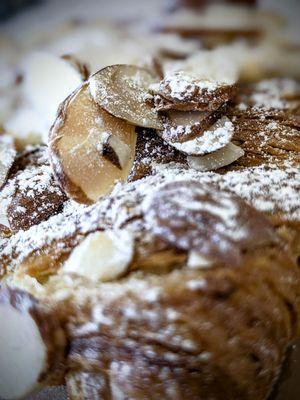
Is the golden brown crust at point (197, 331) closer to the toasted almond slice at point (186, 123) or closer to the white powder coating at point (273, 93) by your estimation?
the toasted almond slice at point (186, 123)

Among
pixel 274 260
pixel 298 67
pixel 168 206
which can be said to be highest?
pixel 168 206

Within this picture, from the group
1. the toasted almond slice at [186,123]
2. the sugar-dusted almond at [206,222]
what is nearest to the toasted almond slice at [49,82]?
the toasted almond slice at [186,123]

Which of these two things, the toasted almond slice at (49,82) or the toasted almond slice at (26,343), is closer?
the toasted almond slice at (26,343)

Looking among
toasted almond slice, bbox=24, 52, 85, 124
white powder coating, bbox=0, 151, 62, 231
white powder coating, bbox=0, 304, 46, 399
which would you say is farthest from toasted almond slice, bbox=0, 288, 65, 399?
toasted almond slice, bbox=24, 52, 85, 124

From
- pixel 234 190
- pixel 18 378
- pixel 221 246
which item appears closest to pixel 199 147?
pixel 234 190

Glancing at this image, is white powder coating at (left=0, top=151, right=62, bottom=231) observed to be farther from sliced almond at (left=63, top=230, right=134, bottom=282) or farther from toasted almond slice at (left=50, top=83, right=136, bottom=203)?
sliced almond at (left=63, top=230, right=134, bottom=282)

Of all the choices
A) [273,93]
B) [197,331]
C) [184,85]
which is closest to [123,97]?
[184,85]

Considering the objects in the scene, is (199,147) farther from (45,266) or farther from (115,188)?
(45,266)
